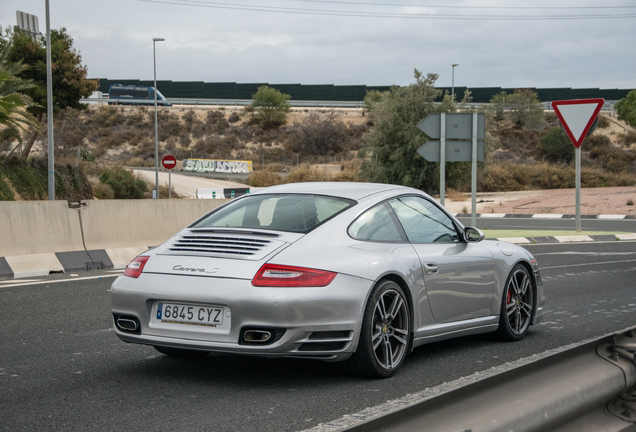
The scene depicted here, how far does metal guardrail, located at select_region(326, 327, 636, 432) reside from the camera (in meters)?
2.37

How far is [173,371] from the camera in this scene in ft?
16.4

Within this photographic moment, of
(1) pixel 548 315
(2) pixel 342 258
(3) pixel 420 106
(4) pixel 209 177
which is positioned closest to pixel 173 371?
(2) pixel 342 258

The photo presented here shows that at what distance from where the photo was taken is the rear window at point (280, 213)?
488 cm

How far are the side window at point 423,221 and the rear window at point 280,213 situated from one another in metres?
0.52

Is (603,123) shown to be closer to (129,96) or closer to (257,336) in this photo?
(129,96)

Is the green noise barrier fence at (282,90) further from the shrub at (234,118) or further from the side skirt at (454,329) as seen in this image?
the side skirt at (454,329)

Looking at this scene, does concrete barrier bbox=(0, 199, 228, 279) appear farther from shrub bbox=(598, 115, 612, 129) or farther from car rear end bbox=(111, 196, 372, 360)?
shrub bbox=(598, 115, 612, 129)

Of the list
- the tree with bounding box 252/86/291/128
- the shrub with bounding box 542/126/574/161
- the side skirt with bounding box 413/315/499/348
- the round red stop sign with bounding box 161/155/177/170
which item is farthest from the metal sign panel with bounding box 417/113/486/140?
the tree with bounding box 252/86/291/128

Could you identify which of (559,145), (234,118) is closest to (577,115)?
(559,145)

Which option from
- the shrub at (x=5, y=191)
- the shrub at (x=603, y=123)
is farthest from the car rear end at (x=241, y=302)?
the shrub at (x=603, y=123)

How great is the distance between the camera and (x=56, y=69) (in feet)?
115

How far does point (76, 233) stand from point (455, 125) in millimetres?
A: 8272

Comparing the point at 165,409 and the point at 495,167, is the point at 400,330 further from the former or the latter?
the point at 495,167

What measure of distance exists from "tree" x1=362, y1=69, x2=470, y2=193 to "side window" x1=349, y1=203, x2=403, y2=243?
27.7 meters
